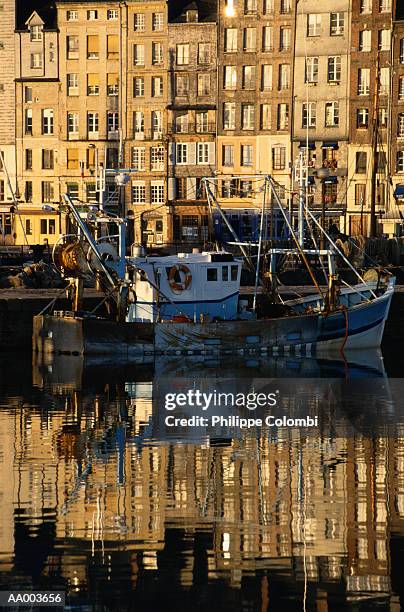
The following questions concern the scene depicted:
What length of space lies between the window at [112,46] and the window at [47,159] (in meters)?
8.06

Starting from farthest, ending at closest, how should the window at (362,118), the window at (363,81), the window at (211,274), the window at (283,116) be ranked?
1. the window at (283,116)
2. the window at (362,118)
3. the window at (363,81)
4. the window at (211,274)

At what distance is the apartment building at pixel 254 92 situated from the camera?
109625 millimetres

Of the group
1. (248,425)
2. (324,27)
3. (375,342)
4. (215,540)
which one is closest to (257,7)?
(324,27)

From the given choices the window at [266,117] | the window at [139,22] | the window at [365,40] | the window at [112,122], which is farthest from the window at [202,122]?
the window at [365,40]

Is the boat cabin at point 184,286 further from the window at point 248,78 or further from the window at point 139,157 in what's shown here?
the window at point 139,157

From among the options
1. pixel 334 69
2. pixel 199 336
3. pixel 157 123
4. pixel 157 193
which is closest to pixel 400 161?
pixel 334 69

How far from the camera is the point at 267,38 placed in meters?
110

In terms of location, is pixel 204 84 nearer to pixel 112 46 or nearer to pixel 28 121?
pixel 112 46

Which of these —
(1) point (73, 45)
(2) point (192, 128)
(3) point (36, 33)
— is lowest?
(2) point (192, 128)

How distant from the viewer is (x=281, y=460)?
99.3ft

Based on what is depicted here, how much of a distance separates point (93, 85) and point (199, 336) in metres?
66.2

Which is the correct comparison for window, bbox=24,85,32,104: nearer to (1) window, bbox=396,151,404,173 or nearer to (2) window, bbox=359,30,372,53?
(2) window, bbox=359,30,372,53

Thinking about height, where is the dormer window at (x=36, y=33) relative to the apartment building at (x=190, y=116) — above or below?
above

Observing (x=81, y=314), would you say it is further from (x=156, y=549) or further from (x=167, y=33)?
(x=167, y=33)
